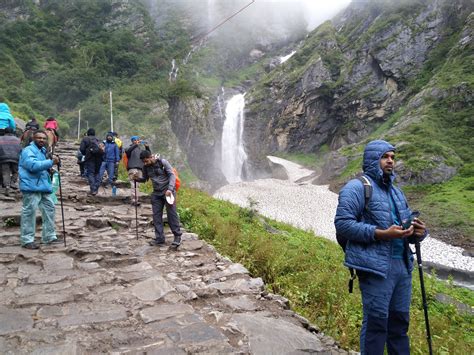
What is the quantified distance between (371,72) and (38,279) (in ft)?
190

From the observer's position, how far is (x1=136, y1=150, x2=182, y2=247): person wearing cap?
662 centimetres

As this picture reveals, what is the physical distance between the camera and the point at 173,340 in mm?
3432

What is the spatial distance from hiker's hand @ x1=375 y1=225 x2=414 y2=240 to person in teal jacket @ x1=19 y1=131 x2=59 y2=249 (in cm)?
510

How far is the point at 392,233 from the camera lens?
2.96 metres

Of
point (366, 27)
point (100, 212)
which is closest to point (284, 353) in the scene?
point (100, 212)

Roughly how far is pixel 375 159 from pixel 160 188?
4295mm

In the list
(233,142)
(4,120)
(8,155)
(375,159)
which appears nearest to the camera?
(375,159)

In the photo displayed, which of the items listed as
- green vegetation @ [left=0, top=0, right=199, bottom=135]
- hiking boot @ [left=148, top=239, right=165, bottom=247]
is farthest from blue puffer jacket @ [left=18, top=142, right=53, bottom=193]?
green vegetation @ [left=0, top=0, right=199, bottom=135]

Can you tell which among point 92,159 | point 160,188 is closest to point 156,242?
point 160,188

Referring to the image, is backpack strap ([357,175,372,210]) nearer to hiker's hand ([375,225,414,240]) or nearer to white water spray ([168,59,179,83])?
hiker's hand ([375,225,414,240])

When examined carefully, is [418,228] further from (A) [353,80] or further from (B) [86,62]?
(A) [353,80]

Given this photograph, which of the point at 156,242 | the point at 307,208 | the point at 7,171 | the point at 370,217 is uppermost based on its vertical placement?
the point at 370,217

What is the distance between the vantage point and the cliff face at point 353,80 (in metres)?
51.3

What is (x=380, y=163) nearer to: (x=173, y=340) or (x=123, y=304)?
(x=173, y=340)
